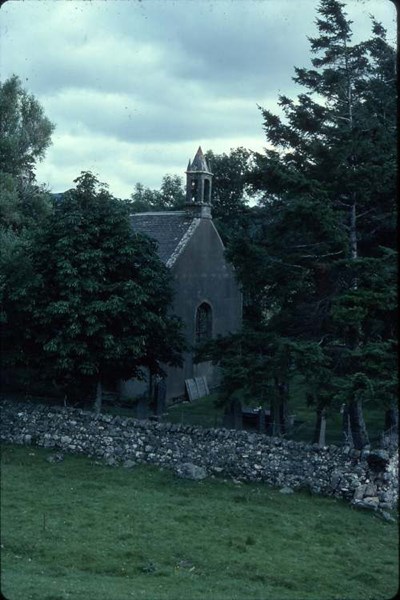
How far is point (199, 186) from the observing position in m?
40.5

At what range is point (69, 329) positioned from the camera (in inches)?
987

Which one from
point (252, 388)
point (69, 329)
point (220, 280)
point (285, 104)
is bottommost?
point (252, 388)

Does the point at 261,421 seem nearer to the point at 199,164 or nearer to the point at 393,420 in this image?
the point at 393,420

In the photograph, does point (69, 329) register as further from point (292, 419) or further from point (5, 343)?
point (292, 419)

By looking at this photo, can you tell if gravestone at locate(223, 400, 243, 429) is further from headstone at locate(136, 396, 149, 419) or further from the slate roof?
the slate roof

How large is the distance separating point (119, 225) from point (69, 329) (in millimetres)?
4602

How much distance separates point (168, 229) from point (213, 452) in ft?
65.2

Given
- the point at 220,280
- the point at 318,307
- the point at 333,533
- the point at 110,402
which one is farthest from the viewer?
the point at 220,280

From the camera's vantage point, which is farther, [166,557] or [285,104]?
[285,104]

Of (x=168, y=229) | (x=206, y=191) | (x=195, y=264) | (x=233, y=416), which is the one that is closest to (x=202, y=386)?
(x=195, y=264)

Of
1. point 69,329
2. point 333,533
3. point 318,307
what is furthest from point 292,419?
point 333,533

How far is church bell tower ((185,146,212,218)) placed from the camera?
4019 centimetres

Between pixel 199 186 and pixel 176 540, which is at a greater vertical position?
pixel 199 186

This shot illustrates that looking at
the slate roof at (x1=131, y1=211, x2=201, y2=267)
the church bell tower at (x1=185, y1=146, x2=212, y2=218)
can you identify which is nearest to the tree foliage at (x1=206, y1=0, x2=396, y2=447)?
the slate roof at (x1=131, y1=211, x2=201, y2=267)
